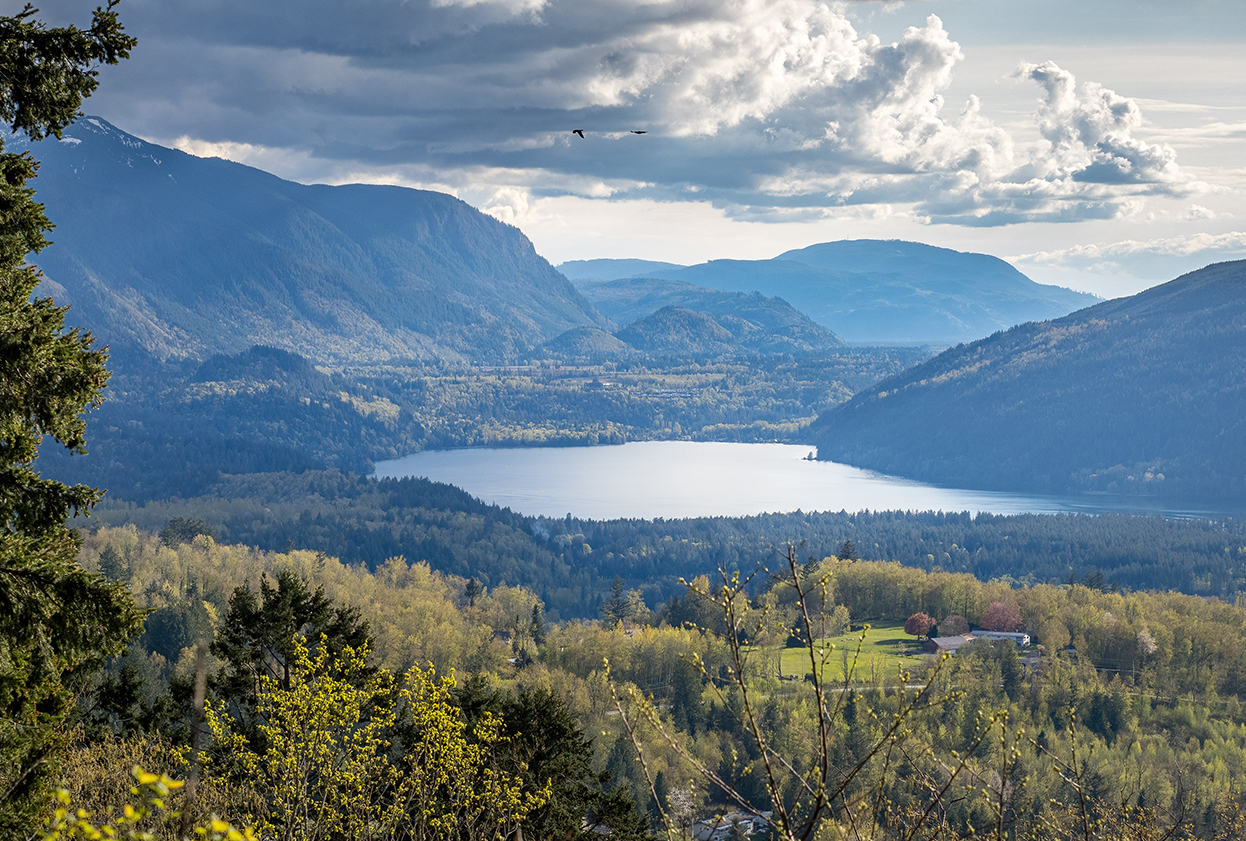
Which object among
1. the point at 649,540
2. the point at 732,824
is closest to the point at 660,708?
the point at 732,824

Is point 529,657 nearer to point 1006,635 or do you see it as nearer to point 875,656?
point 875,656

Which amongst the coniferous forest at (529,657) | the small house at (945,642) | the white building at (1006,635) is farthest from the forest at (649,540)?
the small house at (945,642)

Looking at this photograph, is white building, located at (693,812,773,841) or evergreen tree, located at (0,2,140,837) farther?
white building, located at (693,812,773,841)

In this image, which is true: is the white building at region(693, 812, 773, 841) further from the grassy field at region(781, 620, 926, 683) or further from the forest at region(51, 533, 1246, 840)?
the grassy field at region(781, 620, 926, 683)

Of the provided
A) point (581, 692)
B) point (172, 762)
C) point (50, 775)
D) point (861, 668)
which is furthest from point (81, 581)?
point (861, 668)

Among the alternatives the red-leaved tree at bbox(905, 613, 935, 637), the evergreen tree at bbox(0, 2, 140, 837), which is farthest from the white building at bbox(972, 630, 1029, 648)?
the evergreen tree at bbox(0, 2, 140, 837)

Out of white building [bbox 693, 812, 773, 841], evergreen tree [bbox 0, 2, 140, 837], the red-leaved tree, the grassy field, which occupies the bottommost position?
white building [bbox 693, 812, 773, 841]

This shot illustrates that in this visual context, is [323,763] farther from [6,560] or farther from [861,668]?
[861,668]

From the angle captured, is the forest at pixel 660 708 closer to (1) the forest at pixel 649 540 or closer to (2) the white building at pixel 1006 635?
(2) the white building at pixel 1006 635
